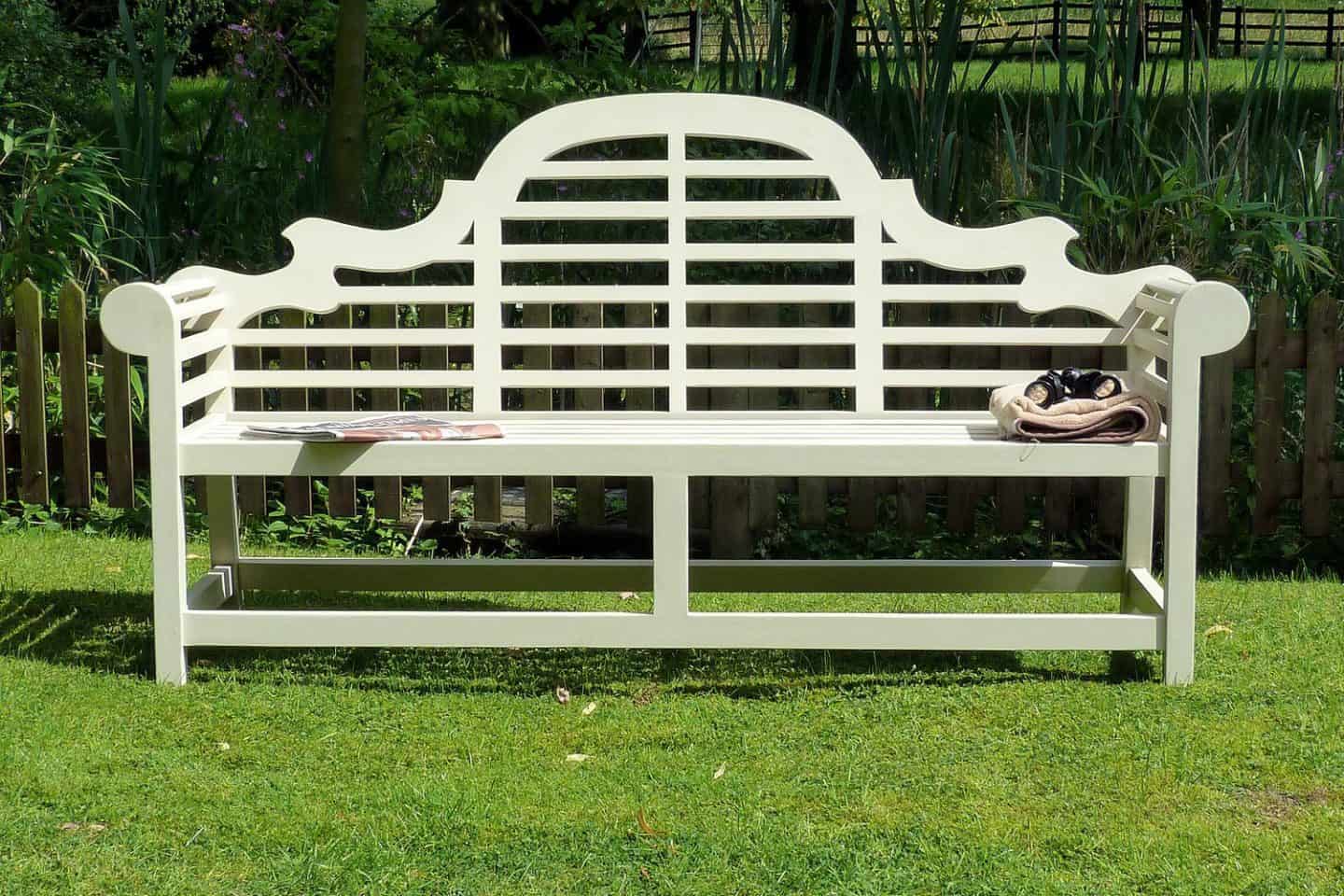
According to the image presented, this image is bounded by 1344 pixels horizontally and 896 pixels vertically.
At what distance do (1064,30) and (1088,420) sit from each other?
2.26m

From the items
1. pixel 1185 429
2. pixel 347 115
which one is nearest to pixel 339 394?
pixel 347 115

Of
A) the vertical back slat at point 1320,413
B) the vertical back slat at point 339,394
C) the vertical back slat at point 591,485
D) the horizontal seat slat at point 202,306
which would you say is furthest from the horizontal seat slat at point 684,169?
the vertical back slat at point 1320,413

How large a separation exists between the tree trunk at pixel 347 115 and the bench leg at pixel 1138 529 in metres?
2.98

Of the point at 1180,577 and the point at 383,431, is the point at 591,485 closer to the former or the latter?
the point at 383,431

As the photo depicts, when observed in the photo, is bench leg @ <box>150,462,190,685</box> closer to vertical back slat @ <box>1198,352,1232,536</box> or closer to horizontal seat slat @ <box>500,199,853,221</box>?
horizontal seat slat @ <box>500,199,853,221</box>

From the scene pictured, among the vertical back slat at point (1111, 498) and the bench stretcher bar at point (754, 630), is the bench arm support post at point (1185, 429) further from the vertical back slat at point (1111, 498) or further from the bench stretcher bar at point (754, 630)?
the vertical back slat at point (1111, 498)

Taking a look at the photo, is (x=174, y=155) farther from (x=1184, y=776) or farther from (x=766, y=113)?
(x=1184, y=776)

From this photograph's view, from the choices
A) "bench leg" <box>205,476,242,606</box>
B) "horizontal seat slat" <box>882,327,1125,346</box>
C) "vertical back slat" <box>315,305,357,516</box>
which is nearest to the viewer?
"horizontal seat slat" <box>882,327,1125,346</box>

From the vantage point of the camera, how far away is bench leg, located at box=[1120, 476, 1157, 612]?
374 cm

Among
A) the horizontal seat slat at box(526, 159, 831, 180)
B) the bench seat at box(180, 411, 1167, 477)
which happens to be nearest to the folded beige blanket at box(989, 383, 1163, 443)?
the bench seat at box(180, 411, 1167, 477)

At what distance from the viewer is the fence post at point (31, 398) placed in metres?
4.88

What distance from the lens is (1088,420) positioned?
A: 324 centimetres

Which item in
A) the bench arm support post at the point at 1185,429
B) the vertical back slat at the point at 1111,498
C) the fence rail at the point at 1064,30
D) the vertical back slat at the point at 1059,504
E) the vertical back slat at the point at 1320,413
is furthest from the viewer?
the fence rail at the point at 1064,30

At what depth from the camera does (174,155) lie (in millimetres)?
5531
